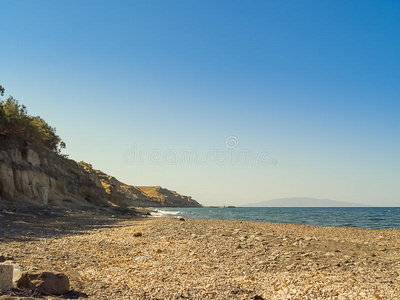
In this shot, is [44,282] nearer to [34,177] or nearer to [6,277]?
[6,277]

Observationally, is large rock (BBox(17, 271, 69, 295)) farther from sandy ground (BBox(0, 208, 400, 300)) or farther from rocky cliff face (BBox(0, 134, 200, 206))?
rocky cliff face (BBox(0, 134, 200, 206))

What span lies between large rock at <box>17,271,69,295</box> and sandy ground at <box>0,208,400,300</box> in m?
0.27

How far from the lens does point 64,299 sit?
21.5ft

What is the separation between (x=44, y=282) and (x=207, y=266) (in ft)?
17.8

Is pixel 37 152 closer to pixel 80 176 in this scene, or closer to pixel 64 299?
pixel 80 176

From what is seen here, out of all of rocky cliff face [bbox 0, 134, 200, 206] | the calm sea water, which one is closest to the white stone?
rocky cliff face [bbox 0, 134, 200, 206]

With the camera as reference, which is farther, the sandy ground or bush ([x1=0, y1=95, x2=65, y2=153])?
bush ([x1=0, y1=95, x2=65, y2=153])

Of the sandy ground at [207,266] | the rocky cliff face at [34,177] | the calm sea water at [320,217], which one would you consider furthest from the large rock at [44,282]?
the calm sea water at [320,217]

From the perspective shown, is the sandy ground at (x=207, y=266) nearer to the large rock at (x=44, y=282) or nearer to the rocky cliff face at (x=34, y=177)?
the large rock at (x=44, y=282)

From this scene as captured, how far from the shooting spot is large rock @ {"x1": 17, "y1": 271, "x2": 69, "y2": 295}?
6.66 m

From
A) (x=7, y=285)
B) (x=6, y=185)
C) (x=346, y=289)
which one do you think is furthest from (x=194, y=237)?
(x=6, y=185)

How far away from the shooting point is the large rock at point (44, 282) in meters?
6.66

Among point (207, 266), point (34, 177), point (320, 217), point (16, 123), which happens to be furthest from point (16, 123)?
point (320, 217)

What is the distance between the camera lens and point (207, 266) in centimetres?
1041
